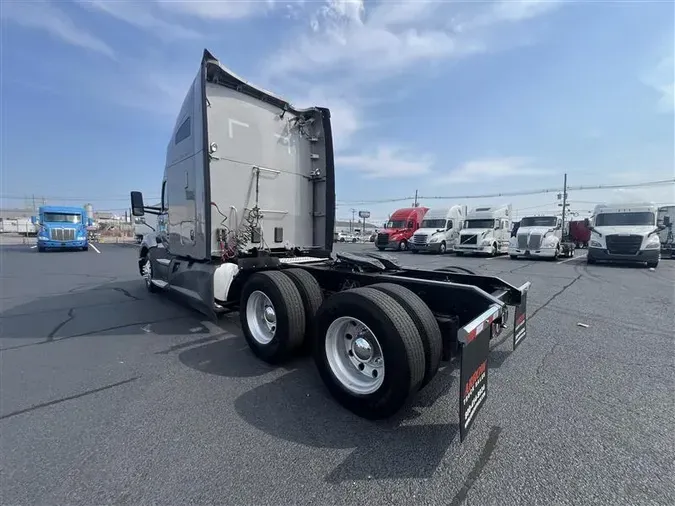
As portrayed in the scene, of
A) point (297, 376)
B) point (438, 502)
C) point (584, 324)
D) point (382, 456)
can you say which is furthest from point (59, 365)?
point (584, 324)

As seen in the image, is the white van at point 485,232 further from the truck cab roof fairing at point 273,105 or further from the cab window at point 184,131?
the cab window at point 184,131

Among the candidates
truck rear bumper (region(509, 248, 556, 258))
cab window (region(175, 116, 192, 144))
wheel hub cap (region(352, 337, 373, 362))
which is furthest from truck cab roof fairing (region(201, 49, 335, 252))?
truck rear bumper (region(509, 248, 556, 258))

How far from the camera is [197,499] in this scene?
1.91m

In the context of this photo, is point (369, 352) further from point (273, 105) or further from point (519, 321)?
point (273, 105)

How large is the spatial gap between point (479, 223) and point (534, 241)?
3766 millimetres

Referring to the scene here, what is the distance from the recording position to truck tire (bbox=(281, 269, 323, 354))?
3.82 m

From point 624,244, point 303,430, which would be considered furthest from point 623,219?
point 303,430

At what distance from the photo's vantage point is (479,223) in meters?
21.0

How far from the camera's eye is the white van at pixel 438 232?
22862mm

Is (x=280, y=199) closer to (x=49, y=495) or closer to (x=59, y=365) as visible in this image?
(x=59, y=365)

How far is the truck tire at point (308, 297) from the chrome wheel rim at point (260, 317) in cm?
43

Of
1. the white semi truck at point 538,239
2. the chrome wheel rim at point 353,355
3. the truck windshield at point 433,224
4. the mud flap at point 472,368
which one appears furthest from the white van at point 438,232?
the mud flap at point 472,368

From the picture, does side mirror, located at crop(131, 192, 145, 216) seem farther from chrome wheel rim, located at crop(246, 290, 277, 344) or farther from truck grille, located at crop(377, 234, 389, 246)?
truck grille, located at crop(377, 234, 389, 246)

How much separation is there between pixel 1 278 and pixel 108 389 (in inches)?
432
